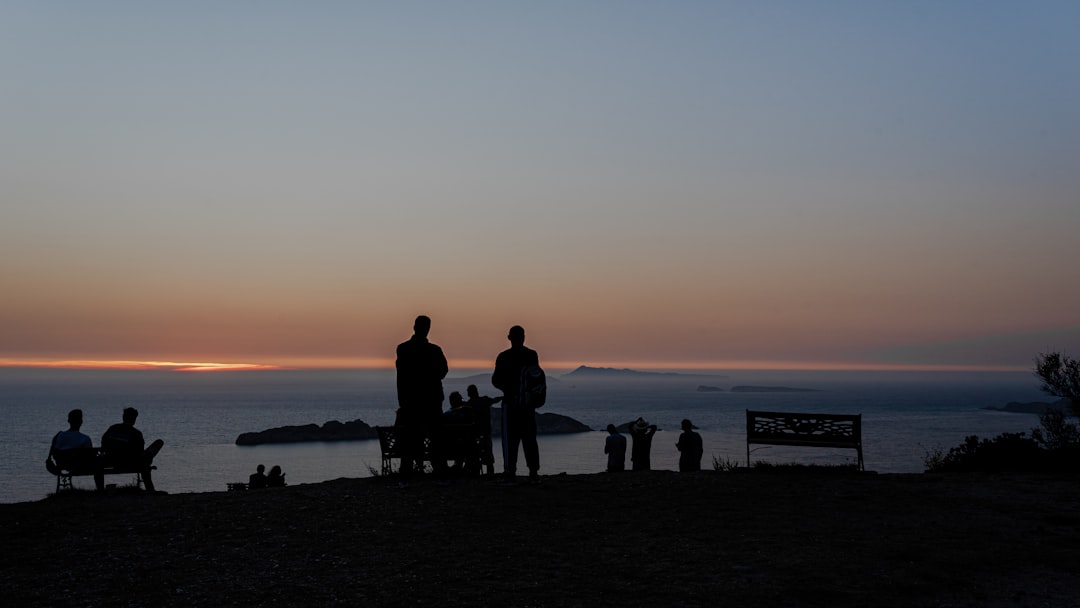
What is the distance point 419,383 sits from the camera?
10961 millimetres

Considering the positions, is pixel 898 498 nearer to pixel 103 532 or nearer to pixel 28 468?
pixel 103 532

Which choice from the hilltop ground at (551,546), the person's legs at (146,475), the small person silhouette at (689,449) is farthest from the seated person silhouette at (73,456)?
the small person silhouette at (689,449)

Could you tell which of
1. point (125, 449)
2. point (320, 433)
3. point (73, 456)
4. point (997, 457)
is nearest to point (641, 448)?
point (997, 457)

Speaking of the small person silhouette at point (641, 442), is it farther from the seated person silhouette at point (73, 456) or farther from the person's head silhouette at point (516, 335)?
the seated person silhouette at point (73, 456)

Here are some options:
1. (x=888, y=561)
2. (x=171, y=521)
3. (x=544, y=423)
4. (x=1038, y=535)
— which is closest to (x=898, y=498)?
(x=1038, y=535)

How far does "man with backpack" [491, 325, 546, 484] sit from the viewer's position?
36.2 ft

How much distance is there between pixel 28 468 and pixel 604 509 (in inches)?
3394

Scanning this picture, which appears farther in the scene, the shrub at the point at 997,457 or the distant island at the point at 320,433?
the distant island at the point at 320,433

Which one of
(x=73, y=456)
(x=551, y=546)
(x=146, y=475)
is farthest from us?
(x=146, y=475)

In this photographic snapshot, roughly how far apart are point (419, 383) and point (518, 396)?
4.19 ft

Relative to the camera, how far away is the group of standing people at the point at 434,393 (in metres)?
10.9

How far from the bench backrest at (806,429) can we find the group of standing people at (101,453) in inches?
364

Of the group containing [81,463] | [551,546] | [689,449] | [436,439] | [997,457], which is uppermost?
[436,439]

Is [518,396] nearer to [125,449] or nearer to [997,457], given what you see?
[125,449]
